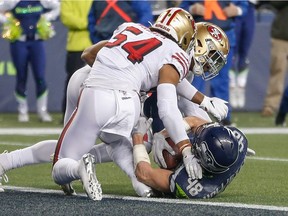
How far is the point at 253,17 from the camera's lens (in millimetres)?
16078

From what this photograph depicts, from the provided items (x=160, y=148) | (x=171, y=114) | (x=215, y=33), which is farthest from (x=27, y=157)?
(x=215, y=33)

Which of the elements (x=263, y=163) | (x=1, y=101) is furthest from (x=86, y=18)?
(x=263, y=163)

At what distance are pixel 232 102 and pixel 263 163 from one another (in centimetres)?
682

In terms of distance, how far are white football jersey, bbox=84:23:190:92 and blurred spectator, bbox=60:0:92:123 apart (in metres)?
6.14

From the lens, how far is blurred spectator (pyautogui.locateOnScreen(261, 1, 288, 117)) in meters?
14.6

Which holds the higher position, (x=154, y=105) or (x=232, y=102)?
(x=154, y=105)

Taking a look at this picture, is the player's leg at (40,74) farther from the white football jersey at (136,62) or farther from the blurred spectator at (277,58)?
the white football jersey at (136,62)

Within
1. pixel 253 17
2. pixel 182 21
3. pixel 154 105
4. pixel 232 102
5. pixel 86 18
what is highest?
pixel 182 21

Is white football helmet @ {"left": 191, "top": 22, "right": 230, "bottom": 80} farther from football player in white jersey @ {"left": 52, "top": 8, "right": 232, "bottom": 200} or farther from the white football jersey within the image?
the white football jersey

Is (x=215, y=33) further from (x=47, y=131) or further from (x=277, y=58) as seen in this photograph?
(x=277, y=58)

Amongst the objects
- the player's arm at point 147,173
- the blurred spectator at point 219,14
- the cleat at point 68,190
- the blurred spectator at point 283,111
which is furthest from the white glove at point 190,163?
the blurred spectator at point 283,111

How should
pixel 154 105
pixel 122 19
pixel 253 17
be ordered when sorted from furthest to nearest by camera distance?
1. pixel 253 17
2. pixel 122 19
3. pixel 154 105

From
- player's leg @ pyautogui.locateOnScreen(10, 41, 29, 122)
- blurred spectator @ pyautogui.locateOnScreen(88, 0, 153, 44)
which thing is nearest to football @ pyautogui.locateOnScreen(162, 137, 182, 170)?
blurred spectator @ pyautogui.locateOnScreen(88, 0, 153, 44)

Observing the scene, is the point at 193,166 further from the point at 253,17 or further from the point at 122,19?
the point at 253,17
